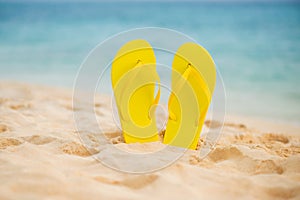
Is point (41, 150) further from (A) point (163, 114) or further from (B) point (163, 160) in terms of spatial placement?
(A) point (163, 114)

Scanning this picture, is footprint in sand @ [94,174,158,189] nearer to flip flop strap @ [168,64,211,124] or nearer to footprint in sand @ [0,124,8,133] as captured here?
flip flop strap @ [168,64,211,124]

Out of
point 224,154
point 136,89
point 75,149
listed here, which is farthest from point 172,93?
point 75,149

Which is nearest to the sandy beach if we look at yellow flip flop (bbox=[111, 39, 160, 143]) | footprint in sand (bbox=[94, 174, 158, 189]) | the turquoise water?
footprint in sand (bbox=[94, 174, 158, 189])

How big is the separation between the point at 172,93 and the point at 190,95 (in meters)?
0.10

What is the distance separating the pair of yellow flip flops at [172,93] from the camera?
5.49 ft

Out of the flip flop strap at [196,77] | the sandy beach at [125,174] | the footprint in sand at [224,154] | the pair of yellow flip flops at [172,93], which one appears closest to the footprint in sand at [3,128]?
the sandy beach at [125,174]

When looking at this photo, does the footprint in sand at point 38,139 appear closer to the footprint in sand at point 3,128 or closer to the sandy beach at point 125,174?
the sandy beach at point 125,174

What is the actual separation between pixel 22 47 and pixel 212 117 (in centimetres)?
624

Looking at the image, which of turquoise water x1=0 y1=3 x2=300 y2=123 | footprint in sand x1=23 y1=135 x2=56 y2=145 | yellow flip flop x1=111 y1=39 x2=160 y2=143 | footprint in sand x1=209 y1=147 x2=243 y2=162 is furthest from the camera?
turquoise water x1=0 y1=3 x2=300 y2=123

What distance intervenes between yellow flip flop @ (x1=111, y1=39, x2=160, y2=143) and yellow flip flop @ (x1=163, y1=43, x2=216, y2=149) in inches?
4.6

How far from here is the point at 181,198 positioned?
1.07 meters

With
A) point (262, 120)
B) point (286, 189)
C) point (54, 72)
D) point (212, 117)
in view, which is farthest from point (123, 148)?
point (54, 72)

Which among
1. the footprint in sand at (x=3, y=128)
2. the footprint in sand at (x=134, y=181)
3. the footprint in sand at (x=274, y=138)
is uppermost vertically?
the footprint in sand at (x=274, y=138)

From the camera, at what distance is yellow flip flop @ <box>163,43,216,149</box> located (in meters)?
1.66
